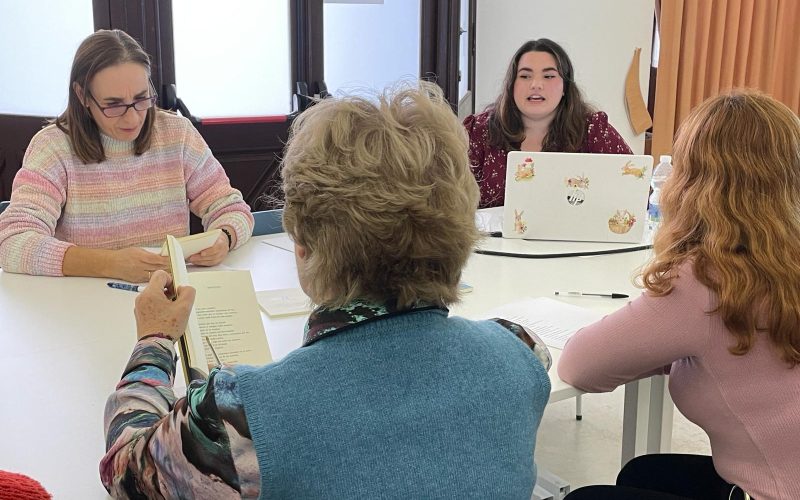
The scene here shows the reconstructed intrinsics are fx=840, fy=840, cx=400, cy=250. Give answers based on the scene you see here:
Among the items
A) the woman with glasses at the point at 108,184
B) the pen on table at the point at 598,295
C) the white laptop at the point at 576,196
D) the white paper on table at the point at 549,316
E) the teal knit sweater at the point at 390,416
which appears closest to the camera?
the teal knit sweater at the point at 390,416

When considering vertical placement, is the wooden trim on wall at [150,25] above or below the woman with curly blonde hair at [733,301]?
above

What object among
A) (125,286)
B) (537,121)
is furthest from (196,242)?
(537,121)

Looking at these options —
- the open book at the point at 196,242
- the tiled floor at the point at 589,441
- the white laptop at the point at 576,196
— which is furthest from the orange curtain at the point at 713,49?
the open book at the point at 196,242

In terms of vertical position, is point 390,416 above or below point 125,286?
above

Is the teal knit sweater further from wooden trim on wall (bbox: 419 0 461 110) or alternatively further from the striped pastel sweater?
wooden trim on wall (bbox: 419 0 461 110)

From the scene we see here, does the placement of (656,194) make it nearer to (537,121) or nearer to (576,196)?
(576,196)

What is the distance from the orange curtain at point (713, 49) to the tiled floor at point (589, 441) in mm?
2232

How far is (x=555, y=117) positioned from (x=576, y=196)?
0.83 metres

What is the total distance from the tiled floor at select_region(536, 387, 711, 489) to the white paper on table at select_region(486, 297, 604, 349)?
92 centimetres

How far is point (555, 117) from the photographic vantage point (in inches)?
122

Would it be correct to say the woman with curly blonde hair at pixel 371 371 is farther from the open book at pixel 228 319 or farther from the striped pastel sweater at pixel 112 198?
the striped pastel sweater at pixel 112 198

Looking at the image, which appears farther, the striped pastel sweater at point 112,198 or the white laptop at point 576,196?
the white laptop at point 576,196

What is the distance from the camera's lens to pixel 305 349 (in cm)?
90

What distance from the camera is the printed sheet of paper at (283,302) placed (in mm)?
1760
